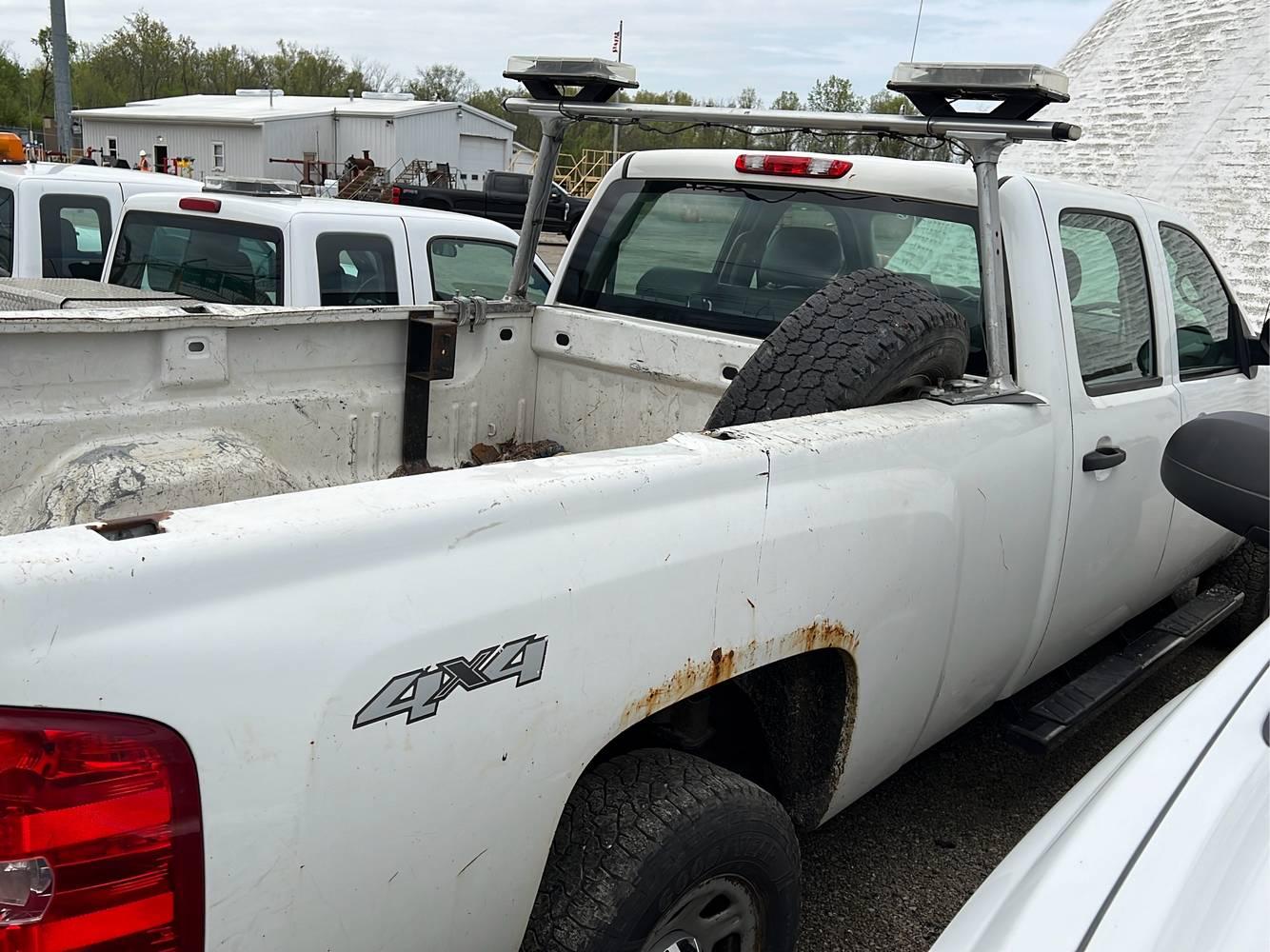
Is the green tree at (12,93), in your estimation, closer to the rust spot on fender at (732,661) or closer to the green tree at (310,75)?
the green tree at (310,75)

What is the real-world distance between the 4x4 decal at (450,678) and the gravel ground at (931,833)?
1.73 metres

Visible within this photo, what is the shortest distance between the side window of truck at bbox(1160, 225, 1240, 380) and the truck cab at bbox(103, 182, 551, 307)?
11.2 ft

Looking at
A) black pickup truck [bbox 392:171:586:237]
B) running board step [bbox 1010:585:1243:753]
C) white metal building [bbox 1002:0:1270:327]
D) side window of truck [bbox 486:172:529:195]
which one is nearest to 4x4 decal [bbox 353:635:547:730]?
running board step [bbox 1010:585:1243:753]

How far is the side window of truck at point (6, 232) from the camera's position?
25.4 ft

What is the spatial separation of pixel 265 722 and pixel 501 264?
6.10 metres

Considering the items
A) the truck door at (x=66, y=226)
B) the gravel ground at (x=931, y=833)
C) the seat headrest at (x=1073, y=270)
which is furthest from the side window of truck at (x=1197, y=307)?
the truck door at (x=66, y=226)

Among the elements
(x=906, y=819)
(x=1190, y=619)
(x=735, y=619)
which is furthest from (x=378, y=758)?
(x=1190, y=619)

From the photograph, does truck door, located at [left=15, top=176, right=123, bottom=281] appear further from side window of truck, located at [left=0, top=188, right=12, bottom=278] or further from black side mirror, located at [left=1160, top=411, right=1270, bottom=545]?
black side mirror, located at [left=1160, top=411, right=1270, bottom=545]

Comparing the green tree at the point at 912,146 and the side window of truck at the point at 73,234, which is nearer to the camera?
the green tree at the point at 912,146

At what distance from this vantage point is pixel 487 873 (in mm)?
1852

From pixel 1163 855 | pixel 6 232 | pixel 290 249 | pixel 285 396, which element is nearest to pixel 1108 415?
pixel 1163 855

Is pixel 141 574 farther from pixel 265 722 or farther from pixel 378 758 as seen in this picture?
pixel 378 758

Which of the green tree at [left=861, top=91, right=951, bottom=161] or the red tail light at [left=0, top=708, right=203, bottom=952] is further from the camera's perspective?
the green tree at [left=861, top=91, right=951, bottom=161]

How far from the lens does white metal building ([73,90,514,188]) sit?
4641 cm
